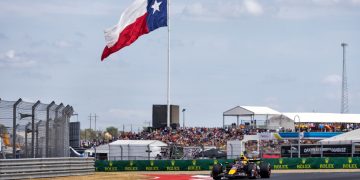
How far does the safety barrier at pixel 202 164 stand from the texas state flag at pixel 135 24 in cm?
829

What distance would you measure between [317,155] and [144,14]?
50.5 feet

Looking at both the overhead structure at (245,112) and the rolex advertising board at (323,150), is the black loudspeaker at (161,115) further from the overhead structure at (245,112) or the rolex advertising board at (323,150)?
the rolex advertising board at (323,150)

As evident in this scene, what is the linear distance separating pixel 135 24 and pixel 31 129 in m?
15.8

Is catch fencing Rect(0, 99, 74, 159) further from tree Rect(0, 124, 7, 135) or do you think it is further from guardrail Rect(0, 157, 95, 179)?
guardrail Rect(0, 157, 95, 179)

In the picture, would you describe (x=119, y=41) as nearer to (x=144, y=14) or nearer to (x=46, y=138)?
(x=144, y=14)

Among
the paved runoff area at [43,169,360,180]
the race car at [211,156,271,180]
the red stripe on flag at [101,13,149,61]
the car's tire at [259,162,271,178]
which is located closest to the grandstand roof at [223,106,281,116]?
the red stripe on flag at [101,13,149,61]

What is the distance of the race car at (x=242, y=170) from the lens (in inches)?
1173

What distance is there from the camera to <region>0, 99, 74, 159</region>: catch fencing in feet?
77.9

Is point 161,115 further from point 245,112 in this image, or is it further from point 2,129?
point 2,129

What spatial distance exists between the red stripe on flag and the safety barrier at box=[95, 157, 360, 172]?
8946 millimetres

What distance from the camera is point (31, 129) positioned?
83.4 ft

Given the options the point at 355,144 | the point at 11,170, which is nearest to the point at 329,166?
the point at 355,144

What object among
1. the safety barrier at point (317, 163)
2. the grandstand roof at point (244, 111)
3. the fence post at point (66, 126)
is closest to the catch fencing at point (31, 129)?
the fence post at point (66, 126)

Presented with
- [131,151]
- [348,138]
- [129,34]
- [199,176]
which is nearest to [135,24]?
[129,34]
